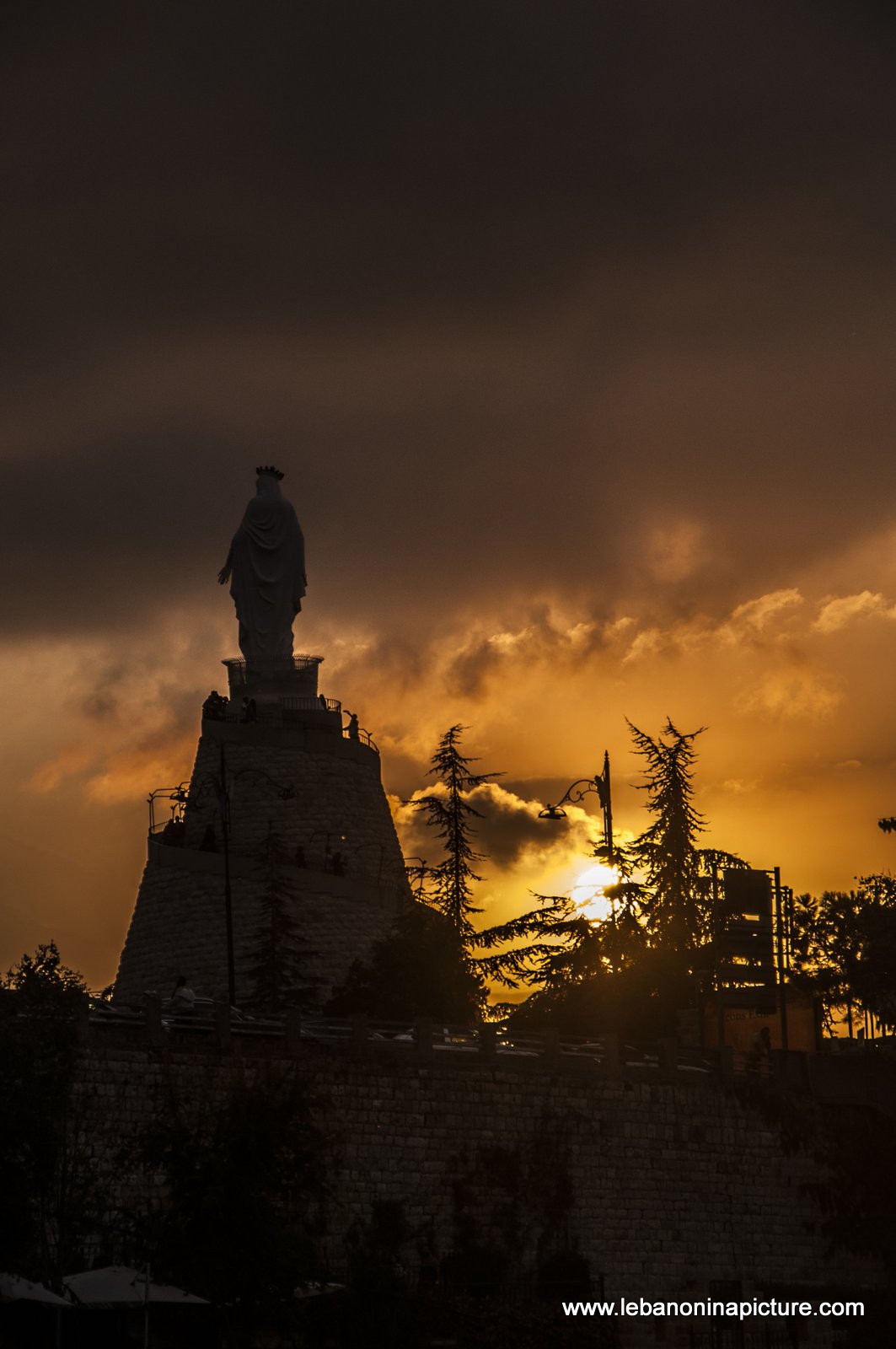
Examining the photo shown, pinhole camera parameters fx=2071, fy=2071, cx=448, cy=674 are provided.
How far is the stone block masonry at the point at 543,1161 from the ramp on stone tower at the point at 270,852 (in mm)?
13357

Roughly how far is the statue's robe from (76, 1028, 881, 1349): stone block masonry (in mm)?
23477

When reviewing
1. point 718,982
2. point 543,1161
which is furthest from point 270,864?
point 543,1161

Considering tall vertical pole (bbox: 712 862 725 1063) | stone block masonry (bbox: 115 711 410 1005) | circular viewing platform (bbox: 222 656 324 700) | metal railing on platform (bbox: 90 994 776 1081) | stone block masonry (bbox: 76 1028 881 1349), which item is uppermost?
circular viewing platform (bbox: 222 656 324 700)

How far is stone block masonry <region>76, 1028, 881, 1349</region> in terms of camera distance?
4100 cm

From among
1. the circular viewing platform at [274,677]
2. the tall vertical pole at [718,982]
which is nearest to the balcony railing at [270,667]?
the circular viewing platform at [274,677]

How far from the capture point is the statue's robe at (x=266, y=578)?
6706 centimetres

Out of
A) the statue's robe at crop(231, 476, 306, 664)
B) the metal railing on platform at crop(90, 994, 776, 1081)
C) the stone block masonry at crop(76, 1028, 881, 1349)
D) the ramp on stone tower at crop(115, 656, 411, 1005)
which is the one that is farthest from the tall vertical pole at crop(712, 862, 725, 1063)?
the statue's robe at crop(231, 476, 306, 664)

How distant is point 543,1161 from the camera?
46.2 metres

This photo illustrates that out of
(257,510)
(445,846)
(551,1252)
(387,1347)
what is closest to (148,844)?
(257,510)

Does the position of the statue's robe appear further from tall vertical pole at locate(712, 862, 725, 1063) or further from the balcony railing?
tall vertical pole at locate(712, 862, 725, 1063)

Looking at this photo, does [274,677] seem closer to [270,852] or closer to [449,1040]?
[270,852]

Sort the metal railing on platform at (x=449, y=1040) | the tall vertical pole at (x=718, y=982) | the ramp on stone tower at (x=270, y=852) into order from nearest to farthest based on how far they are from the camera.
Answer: the metal railing on platform at (x=449, y=1040) < the tall vertical pole at (x=718, y=982) < the ramp on stone tower at (x=270, y=852)

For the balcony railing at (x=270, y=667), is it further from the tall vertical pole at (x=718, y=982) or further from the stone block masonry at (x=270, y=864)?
the tall vertical pole at (x=718, y=982)

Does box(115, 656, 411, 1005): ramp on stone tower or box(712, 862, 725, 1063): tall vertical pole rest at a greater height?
box(115, 656, 411, 1005): ramp on stone tower
